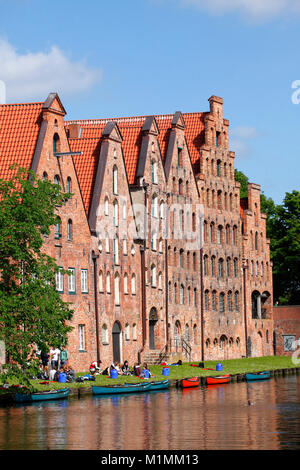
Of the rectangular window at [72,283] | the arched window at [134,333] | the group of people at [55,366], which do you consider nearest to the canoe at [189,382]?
the group of people at [55,366]

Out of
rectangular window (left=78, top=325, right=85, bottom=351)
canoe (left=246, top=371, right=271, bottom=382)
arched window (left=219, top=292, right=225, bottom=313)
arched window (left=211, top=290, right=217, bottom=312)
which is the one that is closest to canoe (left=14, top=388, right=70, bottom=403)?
rectangular window (left=78, top=325, right=85, bottom=351)

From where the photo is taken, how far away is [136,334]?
80875 millimetres

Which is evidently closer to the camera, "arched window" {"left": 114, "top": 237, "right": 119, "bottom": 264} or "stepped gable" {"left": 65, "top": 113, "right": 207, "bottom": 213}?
"stepped gable" {"left": 65, "top": 113, "right": 207, "bottom": 213}

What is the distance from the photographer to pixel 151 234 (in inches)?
3332

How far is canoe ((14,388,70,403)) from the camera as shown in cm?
5362

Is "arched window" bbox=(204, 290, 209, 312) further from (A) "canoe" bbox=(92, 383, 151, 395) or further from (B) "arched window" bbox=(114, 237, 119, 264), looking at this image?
(A) "canoe" bbox=(92, 383, 151, 395)

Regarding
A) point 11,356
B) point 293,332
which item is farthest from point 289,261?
point 11,356

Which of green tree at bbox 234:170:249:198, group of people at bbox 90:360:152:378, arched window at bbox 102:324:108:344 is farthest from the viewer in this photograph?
green tree at bbox 234:170:249:198

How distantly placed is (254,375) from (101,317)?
11827mm

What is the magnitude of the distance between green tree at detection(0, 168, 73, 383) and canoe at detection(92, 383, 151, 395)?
5714mm

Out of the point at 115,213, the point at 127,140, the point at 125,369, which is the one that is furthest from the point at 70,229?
the point at 127,140

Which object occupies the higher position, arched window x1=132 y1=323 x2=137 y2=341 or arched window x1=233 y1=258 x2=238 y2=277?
arched window x1=233 y1=258 x2=238 y2=277

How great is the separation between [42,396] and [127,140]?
34.5 metres

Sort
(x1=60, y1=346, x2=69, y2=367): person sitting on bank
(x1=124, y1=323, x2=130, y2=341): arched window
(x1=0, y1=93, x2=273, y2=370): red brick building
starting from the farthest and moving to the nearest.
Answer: (x1=124, y1=323, x2=130, y2=341): arched window, (x1=0, y1=93, x2=273, y2=370): red brick building, (x1=60, y1=346, x2=69, y2=367): person sitting on bank
